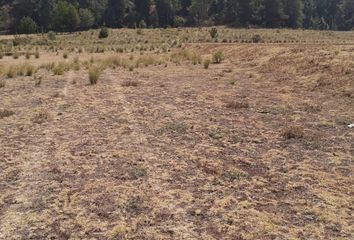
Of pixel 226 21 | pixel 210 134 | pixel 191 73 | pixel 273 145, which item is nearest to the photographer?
pixel 273 145

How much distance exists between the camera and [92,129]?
12109 mm

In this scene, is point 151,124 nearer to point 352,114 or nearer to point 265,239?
point 352,114

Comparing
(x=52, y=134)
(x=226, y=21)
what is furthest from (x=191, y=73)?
(x=226, y=21)

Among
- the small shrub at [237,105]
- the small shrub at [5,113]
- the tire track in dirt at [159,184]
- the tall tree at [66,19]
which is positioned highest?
the tall tree at [66,19]

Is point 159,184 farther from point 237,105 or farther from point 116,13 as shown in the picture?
point 116,13

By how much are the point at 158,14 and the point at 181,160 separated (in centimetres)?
10919

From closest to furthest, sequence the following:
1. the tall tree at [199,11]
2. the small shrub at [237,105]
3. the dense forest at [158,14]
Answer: the small shrub at [237,105] → the dense forest at [158,14] → the tall tree at [199,11]

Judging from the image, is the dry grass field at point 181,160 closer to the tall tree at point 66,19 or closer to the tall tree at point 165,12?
the tall tree at point 66,19

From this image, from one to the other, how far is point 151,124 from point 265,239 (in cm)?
678

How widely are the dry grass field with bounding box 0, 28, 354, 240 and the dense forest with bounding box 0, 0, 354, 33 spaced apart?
79170mm

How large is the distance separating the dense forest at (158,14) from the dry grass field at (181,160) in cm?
7917

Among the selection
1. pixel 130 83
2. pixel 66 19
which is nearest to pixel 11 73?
pixel 130 83

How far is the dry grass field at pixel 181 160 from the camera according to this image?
6.76 metres

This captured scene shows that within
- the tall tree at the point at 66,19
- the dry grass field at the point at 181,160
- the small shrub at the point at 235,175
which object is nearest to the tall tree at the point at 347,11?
the tall tree at the point at 66,19
